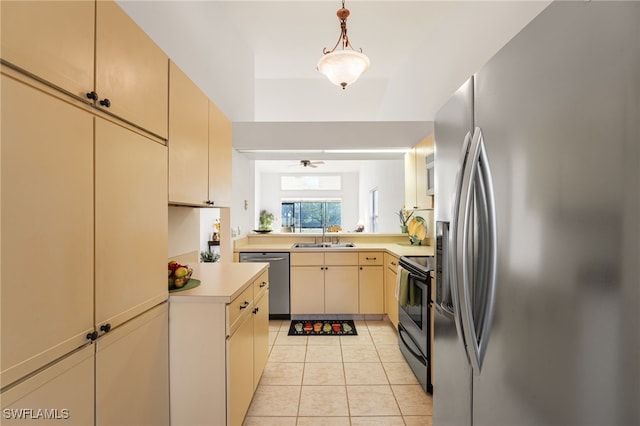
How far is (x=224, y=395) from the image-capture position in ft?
4.92

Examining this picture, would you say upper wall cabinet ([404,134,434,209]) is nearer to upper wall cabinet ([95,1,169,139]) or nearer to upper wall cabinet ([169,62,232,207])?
upper wall cabinet ([169,62,232,207])

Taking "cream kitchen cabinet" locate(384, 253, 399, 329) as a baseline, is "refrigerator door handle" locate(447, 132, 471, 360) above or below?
above

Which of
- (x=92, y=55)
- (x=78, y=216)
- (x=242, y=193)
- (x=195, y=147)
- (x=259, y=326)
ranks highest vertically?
(x=92, y=55)

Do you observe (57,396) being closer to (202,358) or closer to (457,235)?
(202,358)

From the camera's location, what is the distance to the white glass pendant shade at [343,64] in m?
2.90

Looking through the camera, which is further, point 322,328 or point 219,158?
point 322,328

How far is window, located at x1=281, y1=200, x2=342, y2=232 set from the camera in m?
11.5

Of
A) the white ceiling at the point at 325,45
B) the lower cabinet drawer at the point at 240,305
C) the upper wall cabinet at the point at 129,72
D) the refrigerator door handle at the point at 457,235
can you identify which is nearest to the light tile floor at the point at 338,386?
the lower cabinet drawer at the point at 240,305

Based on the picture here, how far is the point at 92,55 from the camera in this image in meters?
0.97

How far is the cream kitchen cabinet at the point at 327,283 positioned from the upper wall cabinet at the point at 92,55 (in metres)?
2.64

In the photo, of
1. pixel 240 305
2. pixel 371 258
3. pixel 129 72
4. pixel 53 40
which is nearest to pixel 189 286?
pixel 240 305

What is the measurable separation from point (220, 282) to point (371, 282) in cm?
231

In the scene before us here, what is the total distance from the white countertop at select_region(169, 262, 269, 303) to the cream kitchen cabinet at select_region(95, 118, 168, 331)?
0.13m

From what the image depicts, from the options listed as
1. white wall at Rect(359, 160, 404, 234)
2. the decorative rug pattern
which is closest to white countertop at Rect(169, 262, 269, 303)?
the decorative rug pattern
